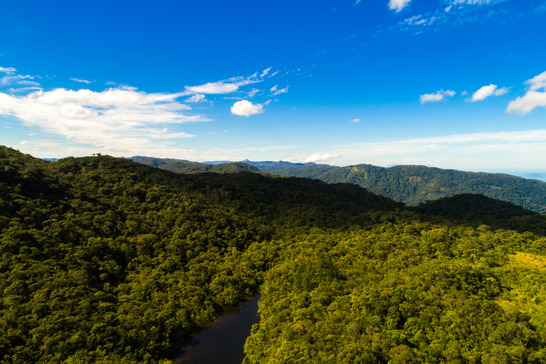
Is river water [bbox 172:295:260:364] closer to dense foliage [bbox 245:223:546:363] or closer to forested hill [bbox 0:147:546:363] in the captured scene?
forested hill [bbox 0:147:546:363]

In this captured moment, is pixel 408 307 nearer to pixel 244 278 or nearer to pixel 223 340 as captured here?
pixel 223 340

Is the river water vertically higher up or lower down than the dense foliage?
lower down

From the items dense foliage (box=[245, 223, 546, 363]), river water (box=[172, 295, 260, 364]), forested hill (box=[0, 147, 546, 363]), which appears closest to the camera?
dense foliage (box=[245, 223, 546, 363])

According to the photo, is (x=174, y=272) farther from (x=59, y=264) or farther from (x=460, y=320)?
(x=460, y=320)

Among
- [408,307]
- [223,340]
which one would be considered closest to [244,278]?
[223,340]

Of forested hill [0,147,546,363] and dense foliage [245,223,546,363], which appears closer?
dense foliage [245,223,546,363]

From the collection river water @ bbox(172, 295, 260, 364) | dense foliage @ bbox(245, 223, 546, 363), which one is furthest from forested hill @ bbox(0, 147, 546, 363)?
river water @ bbox(172, 295, 260, 364)

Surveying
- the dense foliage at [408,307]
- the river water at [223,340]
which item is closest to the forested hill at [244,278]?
the dense foliage at [408,307]
